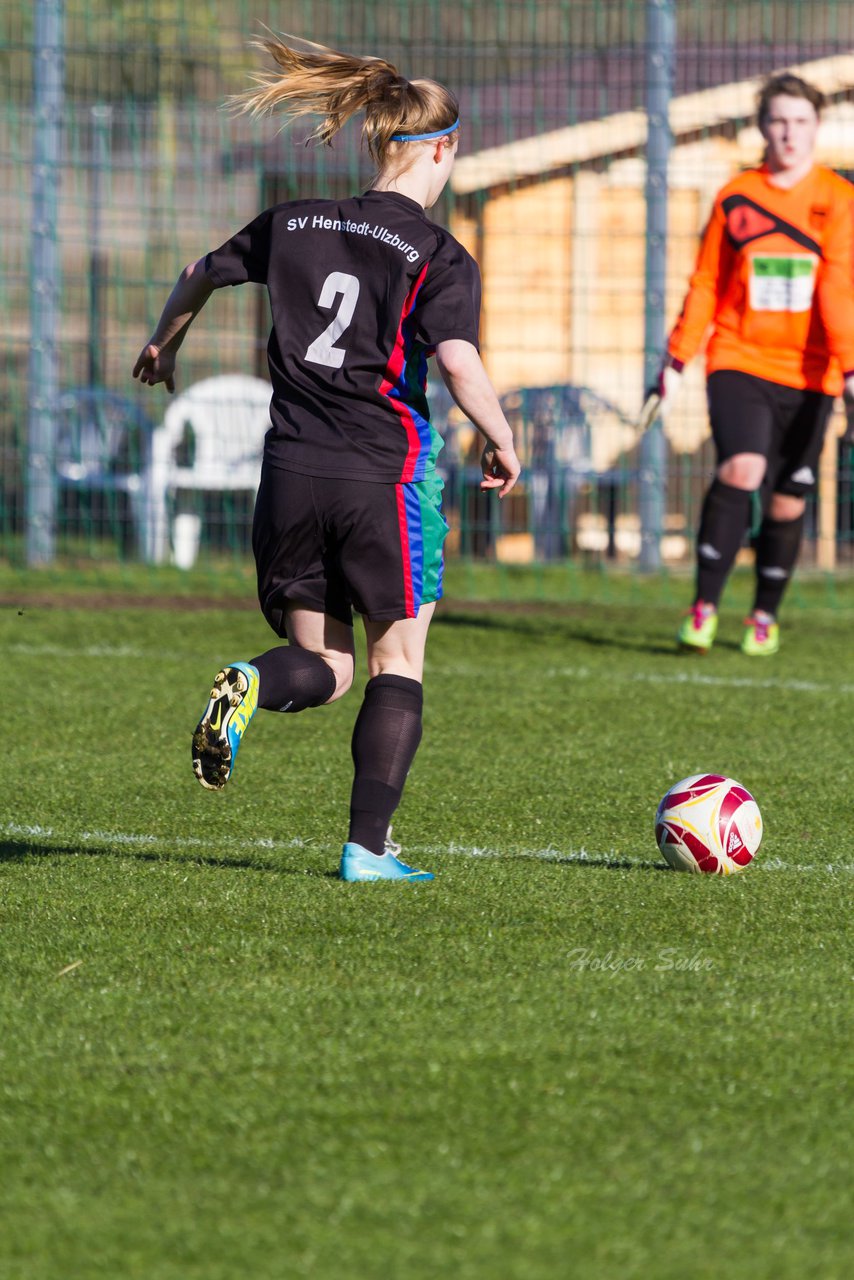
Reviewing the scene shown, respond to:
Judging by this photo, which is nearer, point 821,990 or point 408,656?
point 821,990

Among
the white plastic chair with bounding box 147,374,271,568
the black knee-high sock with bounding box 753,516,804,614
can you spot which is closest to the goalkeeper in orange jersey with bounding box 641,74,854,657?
the black knee-high sock with bounding box 753,516,804,614

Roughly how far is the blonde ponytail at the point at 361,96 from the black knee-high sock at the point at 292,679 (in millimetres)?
1118

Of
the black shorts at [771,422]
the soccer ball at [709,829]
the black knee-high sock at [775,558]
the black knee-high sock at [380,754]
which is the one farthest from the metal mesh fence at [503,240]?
the black knee-high sock at [380,754]

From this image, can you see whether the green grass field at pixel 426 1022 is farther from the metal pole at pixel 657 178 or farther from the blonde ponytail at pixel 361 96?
the metal pole at pixel 657 178

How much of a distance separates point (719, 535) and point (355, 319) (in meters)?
4.46

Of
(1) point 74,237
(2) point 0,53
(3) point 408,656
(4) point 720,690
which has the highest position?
(2) point 0,53

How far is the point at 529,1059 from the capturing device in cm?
294

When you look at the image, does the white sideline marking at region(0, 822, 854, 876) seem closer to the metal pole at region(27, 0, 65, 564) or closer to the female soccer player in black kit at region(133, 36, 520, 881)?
the female soccer player in black kit at region(133, 36, 520, 881)

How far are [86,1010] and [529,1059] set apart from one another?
30.7 inches

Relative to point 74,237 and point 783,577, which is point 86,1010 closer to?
point 783,577

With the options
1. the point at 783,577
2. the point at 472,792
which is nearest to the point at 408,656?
the point at 472,792

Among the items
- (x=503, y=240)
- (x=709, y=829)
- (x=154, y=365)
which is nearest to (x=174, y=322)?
(x=154, y=365)

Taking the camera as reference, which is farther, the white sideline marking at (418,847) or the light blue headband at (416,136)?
the white sideline marking at (418,847)

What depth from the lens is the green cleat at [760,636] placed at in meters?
8.52
